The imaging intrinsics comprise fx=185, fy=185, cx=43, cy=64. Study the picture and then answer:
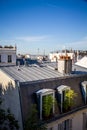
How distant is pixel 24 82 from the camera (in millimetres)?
4289

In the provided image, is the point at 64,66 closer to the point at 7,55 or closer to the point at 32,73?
the point at 32,73

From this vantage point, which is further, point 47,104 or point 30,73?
point 30,73

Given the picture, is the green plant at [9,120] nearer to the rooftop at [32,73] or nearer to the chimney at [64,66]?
the rooftop at [32,73]

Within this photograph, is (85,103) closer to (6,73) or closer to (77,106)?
(77,106)

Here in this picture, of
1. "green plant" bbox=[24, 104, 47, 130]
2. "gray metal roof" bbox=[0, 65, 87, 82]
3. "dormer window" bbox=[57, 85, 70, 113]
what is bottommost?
"green plant" bbox=[24, 104, 47, 130]

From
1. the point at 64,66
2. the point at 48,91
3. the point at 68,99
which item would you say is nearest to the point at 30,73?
the point at 48,91

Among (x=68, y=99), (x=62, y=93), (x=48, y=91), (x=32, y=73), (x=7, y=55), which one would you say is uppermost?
(x=7, y=55)

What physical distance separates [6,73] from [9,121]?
A: 3.86 ft

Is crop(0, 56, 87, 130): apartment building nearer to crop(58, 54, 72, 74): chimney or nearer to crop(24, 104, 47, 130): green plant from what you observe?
crop(58, 54, 72, 74): chimney

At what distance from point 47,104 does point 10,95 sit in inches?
36.5

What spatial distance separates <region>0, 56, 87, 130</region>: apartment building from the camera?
425 centimetres

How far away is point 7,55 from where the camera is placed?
17078 mm

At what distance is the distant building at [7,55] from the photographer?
1672 cm

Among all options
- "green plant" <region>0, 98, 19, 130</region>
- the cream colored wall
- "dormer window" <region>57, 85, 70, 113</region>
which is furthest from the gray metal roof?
"green plant" <region>0, 98, 19, 130</region>
